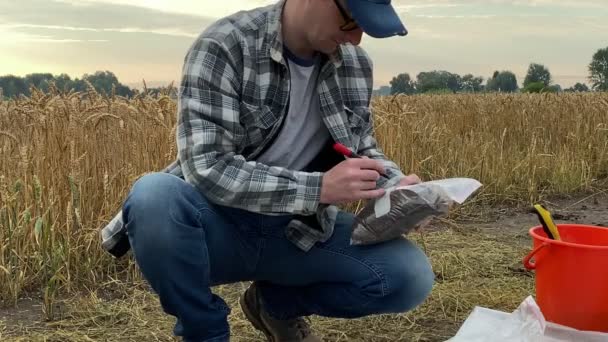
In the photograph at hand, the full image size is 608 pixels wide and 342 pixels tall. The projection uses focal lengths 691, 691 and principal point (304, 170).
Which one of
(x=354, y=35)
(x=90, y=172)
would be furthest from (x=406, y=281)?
(x=90, y=172)

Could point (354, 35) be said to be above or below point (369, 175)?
above

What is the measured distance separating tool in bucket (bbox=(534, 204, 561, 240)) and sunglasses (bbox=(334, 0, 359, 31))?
81 centimetres

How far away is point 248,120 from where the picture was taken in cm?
167

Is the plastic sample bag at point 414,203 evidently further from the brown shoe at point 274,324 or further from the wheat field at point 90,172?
the wheat field at point 90,172

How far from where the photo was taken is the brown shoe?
6.60 ft

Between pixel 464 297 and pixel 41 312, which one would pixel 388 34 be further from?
pixel 41 312

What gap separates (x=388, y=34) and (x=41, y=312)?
5.94 feet

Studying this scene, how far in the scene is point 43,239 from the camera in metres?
2.80

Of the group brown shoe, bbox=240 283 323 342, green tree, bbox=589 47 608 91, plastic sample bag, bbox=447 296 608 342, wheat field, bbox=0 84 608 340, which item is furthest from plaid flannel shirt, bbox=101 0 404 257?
green tree, bbox=589 47 608 91

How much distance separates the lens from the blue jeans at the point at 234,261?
1.60m

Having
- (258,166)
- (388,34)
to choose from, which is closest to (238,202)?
(258,166)

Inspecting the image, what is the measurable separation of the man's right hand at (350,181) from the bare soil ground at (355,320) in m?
0.87

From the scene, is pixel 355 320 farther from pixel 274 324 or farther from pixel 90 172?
pixel 90 172

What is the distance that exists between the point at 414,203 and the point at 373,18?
429mm
